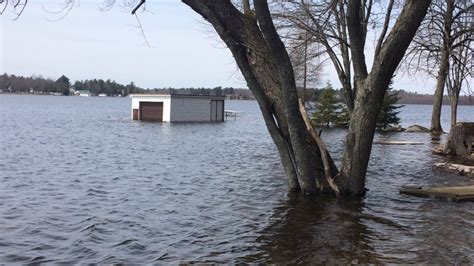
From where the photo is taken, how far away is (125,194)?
13406 millimetres

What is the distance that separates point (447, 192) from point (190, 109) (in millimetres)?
44930

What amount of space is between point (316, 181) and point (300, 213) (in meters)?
1.36

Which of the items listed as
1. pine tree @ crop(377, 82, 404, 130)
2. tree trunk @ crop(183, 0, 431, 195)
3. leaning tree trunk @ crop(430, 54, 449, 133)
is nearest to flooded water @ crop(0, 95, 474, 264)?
tree trunk @ crop(183, 0, 431, 195)

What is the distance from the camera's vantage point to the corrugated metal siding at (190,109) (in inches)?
2140

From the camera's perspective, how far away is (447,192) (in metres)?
12.3

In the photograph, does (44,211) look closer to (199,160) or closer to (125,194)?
(125,194)

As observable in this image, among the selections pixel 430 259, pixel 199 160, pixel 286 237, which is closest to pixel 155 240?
pixel 286 237

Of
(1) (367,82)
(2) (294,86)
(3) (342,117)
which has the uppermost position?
(1) (367,82)

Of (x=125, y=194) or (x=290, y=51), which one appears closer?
(x=125, y=194)

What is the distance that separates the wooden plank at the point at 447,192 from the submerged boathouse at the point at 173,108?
139 ft

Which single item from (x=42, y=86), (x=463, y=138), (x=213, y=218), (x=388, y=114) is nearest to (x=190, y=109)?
(x=388, y=114)

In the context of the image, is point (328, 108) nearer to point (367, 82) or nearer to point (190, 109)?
point (190, 109)

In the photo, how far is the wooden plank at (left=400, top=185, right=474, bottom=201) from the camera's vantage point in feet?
39.1

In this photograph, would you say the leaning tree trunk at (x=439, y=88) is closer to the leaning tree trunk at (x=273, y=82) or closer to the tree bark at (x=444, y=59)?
the tree bark at (x=444, y=59)
